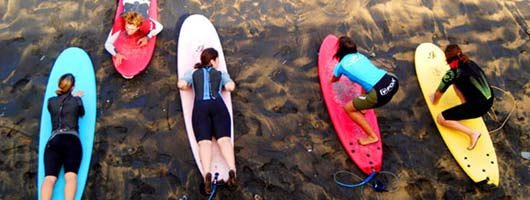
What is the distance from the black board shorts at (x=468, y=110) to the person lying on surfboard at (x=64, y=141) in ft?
11.6

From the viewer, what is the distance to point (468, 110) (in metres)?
4.34

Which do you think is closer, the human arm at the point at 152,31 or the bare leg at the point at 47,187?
the bare leg at the point at 47,187

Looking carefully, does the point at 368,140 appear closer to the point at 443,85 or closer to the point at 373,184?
the point at 373,184

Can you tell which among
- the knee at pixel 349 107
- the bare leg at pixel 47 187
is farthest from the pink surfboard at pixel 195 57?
the bare leg at pixel 47 187

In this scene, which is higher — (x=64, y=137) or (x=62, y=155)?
(x=64, y=137)

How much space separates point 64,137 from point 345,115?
8.78ft

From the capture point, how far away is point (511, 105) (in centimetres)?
485

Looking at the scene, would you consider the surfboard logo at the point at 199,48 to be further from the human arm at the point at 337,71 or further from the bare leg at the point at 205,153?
the human arm at the point at 337,71

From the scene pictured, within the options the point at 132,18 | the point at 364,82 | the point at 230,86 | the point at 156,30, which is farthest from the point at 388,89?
the point at 132,18

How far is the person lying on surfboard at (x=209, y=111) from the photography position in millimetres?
4082

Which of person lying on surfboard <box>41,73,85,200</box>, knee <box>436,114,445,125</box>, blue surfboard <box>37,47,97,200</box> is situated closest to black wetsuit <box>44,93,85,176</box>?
person lying on surfboard <box>41,73,85,200</box>

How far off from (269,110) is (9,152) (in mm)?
2505

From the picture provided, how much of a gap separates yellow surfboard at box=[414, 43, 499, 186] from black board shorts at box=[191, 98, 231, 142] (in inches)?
84.9

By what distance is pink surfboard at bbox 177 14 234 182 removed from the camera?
4195 mm
